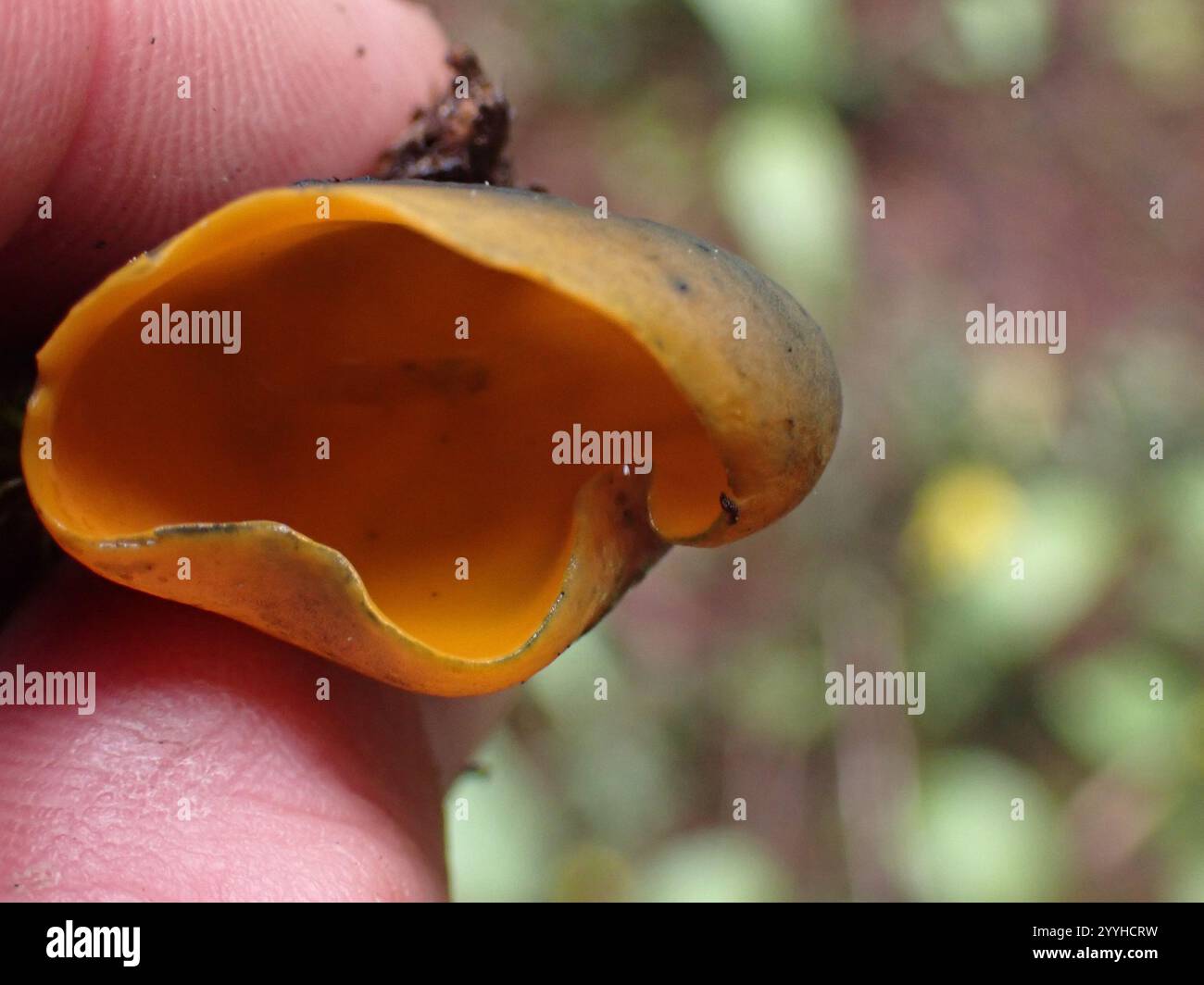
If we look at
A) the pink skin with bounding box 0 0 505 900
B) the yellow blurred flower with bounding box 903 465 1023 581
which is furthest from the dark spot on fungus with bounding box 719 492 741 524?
the yellow blurred flower with bounding box 903 465 1023 581

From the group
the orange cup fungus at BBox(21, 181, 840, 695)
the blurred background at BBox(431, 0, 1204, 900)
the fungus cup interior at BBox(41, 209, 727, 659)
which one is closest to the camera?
the orange cup fungus at BBox(21, 181, 840, 695)

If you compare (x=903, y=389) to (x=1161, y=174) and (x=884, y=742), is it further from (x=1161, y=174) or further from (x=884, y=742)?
(x=1161, y=174)

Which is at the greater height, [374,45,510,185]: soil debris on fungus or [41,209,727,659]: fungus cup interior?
[374,45,510,185]: soil debris on fungus

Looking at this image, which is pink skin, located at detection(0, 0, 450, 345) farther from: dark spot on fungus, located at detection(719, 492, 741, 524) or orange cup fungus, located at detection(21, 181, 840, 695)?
dark spot on fungus, located at detection(719, 492, 741, 524)

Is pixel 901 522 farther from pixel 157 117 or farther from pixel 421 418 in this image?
pixel 157 117

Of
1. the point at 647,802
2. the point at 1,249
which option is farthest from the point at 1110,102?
the point at 1,249

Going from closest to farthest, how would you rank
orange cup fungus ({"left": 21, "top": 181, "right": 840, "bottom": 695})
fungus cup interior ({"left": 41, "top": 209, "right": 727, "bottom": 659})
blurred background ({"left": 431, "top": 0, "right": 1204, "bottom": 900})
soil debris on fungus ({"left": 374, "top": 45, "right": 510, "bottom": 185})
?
1. orange cup fungus ({"left": 21, "top": 181, "right": 840, "bottom": 695})
2. fungus cup interior ({"left": 41, "top": 209, "right": 727, "bottom": 659})
3. soil debris on fungus ({"left": 374, "top": 45, "right": 510, "bottom": 185})
4. blurred background ({"left": 431, "top": 0, "right": 1204, "bottom": 900})

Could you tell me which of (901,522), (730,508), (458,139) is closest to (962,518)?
(901,522)
